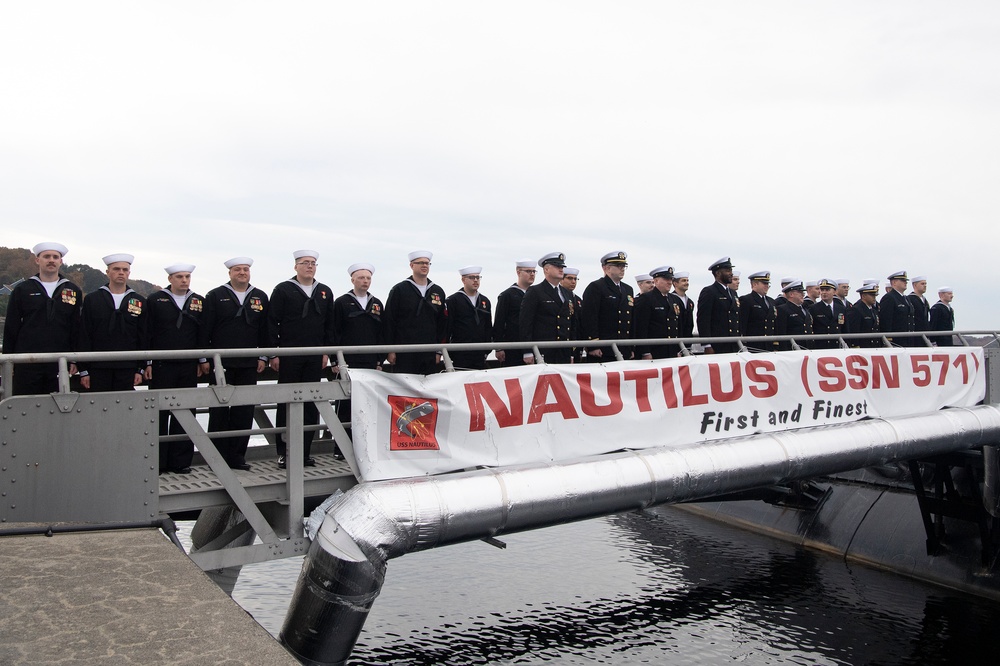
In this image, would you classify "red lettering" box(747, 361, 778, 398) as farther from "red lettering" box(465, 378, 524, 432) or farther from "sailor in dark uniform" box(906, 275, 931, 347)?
"sailor in dark uniform" box(906, 275, 931, 347)

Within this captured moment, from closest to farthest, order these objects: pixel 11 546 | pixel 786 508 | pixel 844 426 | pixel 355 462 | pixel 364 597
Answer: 1. pixel 11 546
2. pixel 364 597
3. pixel 355 462
4. pixel 844 426
5. pixel 786 508

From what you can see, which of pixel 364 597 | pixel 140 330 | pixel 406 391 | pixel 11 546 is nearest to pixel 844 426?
pixel 406 391

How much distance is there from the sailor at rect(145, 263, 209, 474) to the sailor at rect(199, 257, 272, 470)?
0.51 feet

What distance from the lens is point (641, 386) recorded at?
10.3 metres

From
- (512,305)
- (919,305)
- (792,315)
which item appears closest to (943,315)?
(919,305)

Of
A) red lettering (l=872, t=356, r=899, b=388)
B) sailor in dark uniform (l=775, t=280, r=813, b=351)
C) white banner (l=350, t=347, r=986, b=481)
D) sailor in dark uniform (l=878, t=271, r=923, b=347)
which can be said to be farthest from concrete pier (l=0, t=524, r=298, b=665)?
sailor in dark uniform (l=878, t=271, r=923, b=347)

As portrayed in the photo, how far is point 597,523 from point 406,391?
685 inches

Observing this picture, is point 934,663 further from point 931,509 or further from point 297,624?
point 297,624

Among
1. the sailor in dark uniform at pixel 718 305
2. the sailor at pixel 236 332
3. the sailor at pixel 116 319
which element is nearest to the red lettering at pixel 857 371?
the sailor in dark uniform at pixel 718 305

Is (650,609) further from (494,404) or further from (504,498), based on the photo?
(504,498)

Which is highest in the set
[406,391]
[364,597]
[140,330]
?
[140,330]

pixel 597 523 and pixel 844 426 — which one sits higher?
pixel 844 426

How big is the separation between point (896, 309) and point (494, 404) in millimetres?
12513

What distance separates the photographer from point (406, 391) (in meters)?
8.48
